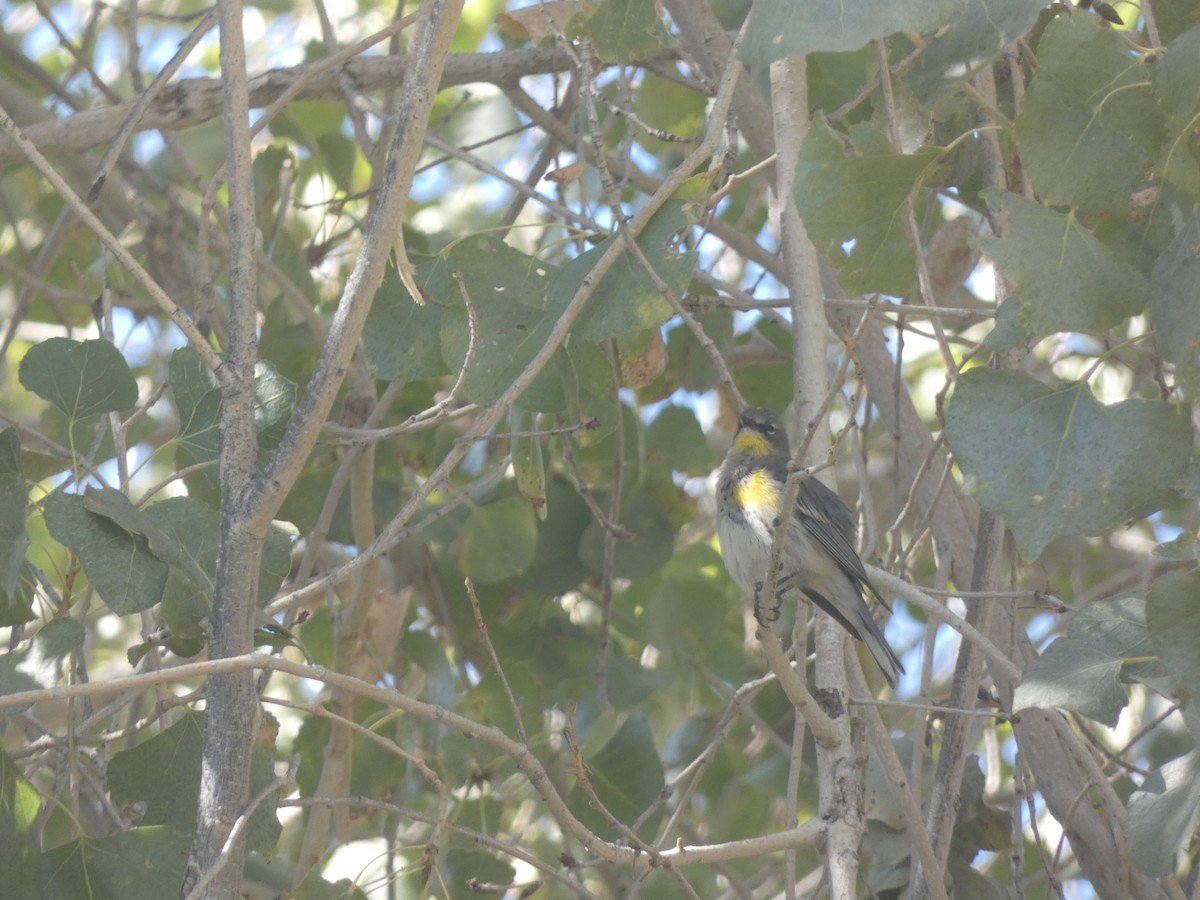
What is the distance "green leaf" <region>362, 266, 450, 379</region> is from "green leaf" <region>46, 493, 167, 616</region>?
81 cm

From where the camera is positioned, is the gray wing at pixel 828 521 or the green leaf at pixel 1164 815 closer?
the green leaf at pixel 1164 815

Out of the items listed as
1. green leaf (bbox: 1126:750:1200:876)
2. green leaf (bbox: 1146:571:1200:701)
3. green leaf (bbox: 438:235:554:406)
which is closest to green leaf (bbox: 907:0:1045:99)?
green leaf (bbox: 438:235:554:406)

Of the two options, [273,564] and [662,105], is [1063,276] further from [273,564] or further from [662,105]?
[662,105]

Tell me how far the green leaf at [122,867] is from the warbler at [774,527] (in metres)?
2.01

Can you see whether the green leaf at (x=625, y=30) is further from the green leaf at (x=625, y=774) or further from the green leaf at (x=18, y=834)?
the green leaf at (x=18, y=834)

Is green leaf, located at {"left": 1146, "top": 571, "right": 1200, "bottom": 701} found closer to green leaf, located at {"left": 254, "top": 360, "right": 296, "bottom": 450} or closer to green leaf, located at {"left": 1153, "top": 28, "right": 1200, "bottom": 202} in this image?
green leaf, located at {"left": 1153, "top": 28, "right": 1200, "bottom": 202}

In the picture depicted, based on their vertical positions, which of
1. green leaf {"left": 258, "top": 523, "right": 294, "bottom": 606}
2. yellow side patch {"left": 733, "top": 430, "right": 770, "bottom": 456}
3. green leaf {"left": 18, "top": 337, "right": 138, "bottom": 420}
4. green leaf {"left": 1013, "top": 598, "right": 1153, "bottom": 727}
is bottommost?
green leaf {"left": 1013, "top": 598, "right": 1153, "bottom": 727}

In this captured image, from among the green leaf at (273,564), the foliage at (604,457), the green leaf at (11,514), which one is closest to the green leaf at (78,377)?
the foliage at (604,457)

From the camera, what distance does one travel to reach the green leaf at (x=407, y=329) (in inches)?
115

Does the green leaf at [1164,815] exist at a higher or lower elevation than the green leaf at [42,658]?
lower

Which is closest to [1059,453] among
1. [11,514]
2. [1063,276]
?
[1063,276]

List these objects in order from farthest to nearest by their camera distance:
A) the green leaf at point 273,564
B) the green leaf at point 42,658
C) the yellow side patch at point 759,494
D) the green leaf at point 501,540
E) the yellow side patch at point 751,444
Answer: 1. the yellow side patch at point 751,444
2. the yellow side patch at point 759,494
3. the green leaf at point 501,540
4. the green leaf at point 273,564
5. the green leaf at point 42,658

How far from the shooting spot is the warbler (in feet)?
13.4

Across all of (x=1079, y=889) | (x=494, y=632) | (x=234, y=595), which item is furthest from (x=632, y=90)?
(x=1079, y=889)
